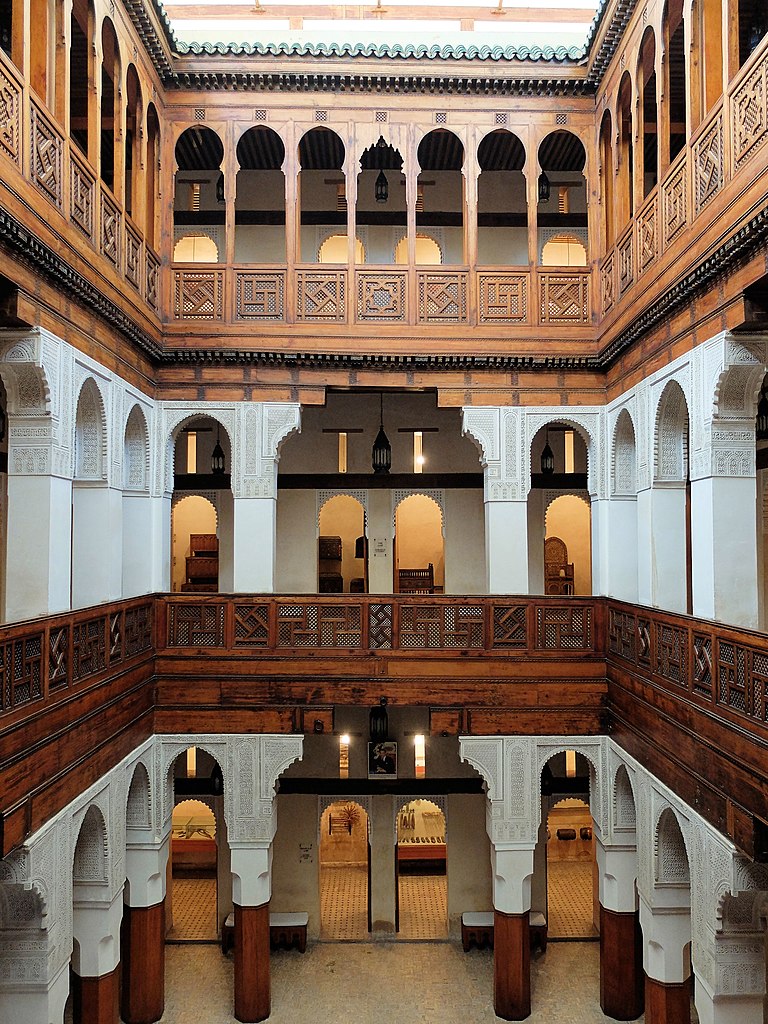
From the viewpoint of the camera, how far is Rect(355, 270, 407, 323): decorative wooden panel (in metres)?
9.82

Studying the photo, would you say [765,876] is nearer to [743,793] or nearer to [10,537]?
[743,793]

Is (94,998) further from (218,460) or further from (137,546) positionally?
(218,460)

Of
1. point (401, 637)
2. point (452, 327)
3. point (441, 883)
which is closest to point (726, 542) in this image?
point (401, 637)

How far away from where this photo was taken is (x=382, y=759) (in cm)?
1171

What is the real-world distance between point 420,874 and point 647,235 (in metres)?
9.83

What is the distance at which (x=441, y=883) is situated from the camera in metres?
12.8

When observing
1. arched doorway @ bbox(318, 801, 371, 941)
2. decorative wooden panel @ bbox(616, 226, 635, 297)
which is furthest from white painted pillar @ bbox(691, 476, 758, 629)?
arched doorway @ bbox(318, 801, 371, 941)

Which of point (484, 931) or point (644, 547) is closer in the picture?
point (644, 547)

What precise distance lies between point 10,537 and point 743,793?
570 centimetres

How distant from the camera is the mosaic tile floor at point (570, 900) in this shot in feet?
37.0

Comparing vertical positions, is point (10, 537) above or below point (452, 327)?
below

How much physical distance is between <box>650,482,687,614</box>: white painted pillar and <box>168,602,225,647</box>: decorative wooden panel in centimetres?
450

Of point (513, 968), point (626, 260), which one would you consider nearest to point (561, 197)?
point (626, 260)

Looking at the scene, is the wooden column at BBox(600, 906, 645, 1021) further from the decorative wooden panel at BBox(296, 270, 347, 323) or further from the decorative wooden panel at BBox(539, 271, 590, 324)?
the decorative wooden panel at BBox(296, 270, 347, 323)
